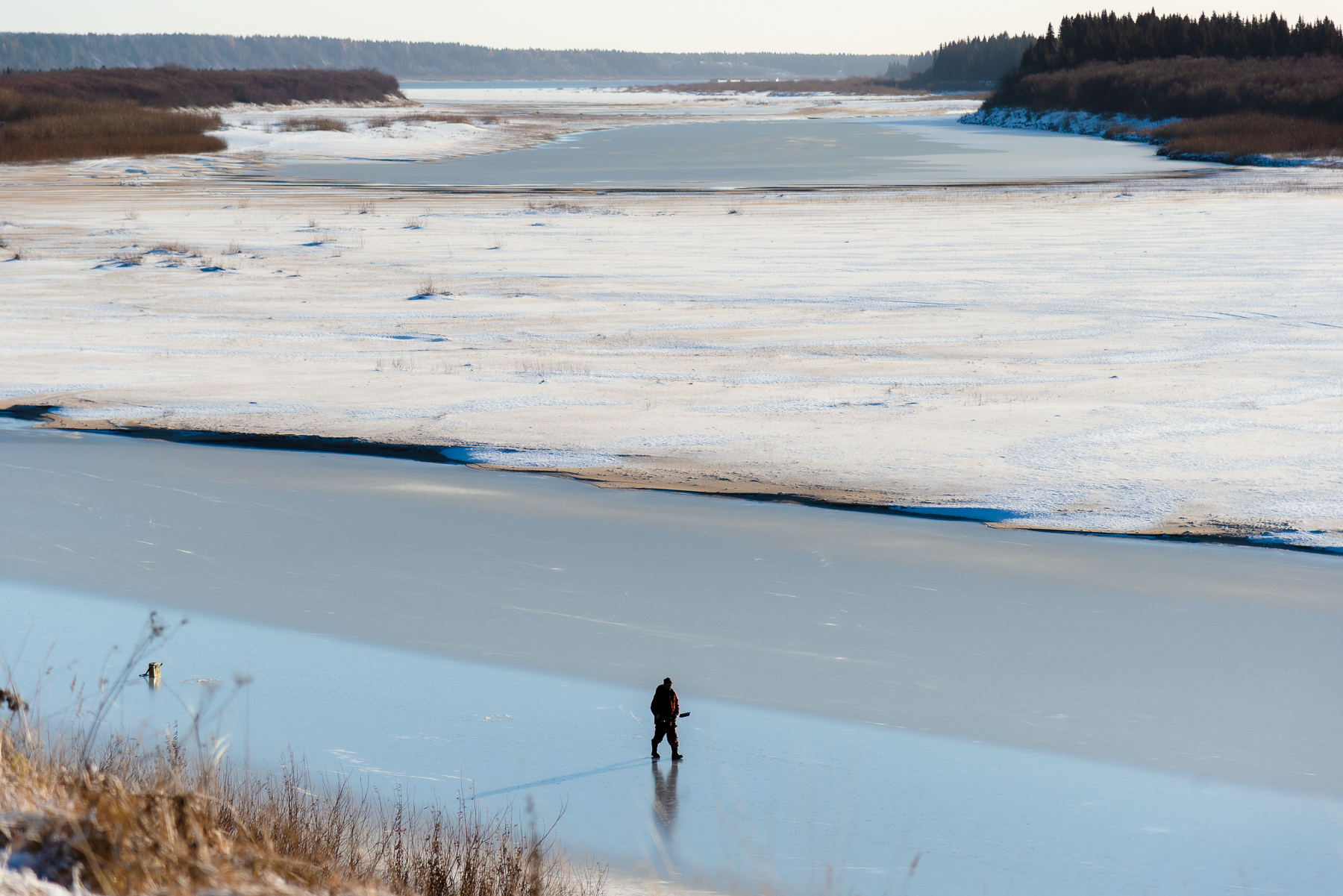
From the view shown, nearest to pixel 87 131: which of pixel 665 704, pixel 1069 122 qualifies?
pixel 665 704

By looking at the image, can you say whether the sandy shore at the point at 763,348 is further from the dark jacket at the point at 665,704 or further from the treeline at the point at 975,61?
the treeline at the point at 975,61

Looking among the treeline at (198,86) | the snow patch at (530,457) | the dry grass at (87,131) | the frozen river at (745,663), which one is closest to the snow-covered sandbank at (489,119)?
the dry grass at (87,131)

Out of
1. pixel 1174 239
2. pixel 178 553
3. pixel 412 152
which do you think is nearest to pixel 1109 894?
pixel 178 553

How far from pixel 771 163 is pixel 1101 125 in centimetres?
3417

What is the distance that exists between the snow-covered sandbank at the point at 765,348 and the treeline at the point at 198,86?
5099 cm

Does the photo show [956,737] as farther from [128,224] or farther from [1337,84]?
[1337,84]

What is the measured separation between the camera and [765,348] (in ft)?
53.1

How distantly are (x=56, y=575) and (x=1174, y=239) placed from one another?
2243 cm

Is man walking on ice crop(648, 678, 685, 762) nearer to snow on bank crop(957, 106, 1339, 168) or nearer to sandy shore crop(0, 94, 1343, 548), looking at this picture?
sandy shore crop(0, 94, 1343, 548)

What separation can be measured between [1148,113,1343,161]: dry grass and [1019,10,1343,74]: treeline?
1304 inches

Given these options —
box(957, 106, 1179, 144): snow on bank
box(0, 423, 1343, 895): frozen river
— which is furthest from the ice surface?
box(957, 106, 1179, 144): snow on bank

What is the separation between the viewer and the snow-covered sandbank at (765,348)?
1129 cm

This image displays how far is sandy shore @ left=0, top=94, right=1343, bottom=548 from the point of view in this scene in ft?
37.0

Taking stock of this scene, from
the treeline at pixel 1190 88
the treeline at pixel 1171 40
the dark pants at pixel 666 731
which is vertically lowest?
the dark pants at pixel 666 731
